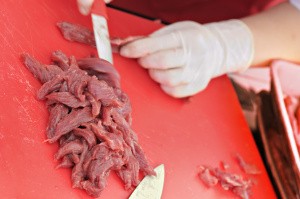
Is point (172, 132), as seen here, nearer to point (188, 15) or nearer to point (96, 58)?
point (96, 58)

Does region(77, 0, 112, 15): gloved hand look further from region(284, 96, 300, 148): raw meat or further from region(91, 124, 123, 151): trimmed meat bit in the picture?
A: region(284, 96, 300, 148): raw meat

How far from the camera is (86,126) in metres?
1.62

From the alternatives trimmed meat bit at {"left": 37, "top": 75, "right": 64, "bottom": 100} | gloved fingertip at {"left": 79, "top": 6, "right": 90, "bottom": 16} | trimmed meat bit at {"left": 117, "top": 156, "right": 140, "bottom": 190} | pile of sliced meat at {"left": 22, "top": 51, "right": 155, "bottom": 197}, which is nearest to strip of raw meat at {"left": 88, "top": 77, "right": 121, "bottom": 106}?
pile of sliced meat at {"left": 22, "top": 51, "right": 155, "bottom": 197}

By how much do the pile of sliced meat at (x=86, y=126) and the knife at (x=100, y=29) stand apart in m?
0.19

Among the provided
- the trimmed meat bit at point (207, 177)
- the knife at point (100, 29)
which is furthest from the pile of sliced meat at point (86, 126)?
the trimmed meat bit at point (207, 177)

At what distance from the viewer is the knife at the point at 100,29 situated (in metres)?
1.91

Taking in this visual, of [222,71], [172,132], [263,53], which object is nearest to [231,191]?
[172,132]

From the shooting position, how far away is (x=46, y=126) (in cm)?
158

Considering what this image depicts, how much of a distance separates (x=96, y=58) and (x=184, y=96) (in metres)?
0.62

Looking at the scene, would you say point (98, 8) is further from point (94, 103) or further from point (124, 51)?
point (94, 103)

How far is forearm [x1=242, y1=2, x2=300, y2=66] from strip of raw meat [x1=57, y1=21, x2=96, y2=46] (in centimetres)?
99

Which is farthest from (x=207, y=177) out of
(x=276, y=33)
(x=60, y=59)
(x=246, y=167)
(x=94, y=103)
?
(x=276, y=33)

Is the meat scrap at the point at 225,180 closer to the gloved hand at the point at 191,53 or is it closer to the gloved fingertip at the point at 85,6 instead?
the gloved hand at the point at 191,53

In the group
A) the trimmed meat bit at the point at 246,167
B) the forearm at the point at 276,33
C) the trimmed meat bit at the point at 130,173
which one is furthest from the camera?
the forearm at the point at 276,33
